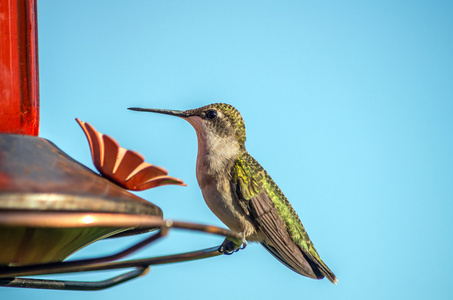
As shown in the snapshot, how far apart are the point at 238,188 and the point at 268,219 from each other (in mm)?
487

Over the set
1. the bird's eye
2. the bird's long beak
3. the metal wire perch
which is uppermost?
the bird's eye

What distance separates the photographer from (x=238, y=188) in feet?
14.5

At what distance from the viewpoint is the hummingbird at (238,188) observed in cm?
432

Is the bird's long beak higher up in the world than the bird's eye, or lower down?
lower down

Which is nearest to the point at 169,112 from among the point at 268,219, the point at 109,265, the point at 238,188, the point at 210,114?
the point at 210,114

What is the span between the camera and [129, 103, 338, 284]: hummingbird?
14.2 feet

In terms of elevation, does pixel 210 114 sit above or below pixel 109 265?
above

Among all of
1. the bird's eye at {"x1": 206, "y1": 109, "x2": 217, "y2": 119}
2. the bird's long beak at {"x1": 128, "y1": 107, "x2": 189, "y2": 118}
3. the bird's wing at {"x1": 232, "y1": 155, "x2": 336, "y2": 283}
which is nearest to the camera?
the bird's long beak at {"x1": 128, "y1": 107, "x2": 189, "y2": 118}

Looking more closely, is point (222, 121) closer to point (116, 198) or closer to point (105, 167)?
point (105, 167)

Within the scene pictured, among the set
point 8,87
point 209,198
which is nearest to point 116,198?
point 8,87

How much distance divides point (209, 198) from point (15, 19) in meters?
2.08

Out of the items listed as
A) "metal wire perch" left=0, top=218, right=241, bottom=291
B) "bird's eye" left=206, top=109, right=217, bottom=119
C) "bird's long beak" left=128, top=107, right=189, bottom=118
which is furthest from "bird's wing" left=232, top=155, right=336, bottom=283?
"metal wire perch" left=0, top=218, right=241, bottom=291

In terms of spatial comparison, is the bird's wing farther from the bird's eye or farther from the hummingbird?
the bird's eye

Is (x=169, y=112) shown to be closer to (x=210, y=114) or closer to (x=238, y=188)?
(x=210, y=114)
